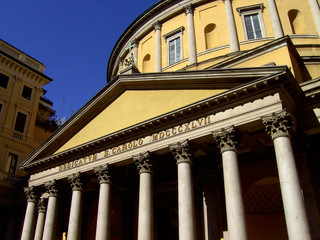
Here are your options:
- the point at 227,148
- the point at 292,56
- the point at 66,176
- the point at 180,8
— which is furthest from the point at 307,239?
the point at 180,8

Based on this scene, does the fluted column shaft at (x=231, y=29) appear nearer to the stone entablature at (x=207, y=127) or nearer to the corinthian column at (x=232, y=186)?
the stone entablature at (x=207, y=127)

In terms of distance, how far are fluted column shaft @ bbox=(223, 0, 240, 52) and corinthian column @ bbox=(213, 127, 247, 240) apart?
8.55 metres

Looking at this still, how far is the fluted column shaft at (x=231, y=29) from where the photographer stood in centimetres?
1812

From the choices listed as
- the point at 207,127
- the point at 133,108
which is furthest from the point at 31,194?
the point at 207,127

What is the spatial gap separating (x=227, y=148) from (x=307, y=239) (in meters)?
3.40

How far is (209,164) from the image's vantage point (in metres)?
13.8

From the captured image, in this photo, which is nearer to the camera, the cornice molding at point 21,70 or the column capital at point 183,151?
the column capital at point 183,151

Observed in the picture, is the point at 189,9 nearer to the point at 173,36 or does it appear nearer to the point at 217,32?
the point at 173,36

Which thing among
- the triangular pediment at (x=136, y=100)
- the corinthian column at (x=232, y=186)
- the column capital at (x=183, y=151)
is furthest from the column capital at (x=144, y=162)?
the corinthian column at (x=232, y=186)

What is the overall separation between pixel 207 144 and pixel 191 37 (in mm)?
9282

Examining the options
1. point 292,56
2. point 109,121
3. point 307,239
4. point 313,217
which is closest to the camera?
point 307,239

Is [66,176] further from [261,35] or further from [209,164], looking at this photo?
[261,35]

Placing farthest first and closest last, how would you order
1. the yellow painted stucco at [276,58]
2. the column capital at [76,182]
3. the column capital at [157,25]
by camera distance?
the column capital at [157,25] → the column capital at [76,182] → the yellow painted stucco at [276,58]

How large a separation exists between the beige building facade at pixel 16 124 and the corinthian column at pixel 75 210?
635cm
